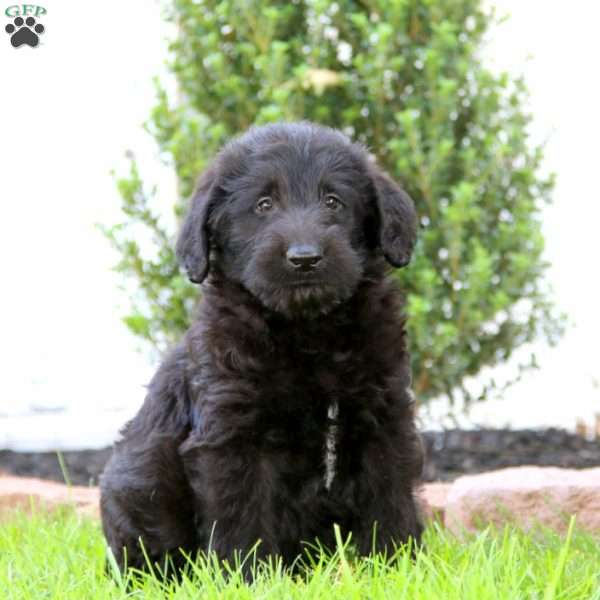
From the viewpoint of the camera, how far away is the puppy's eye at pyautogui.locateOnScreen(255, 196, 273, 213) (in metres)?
3.54

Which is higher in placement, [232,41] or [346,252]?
[232,41]

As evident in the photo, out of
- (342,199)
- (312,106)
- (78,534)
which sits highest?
(312,106)

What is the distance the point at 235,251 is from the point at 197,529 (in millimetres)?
918

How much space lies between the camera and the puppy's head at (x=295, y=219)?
132 inches

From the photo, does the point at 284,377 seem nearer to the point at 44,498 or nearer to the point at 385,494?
the point at 385,494

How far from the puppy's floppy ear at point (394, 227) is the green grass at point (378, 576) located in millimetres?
926

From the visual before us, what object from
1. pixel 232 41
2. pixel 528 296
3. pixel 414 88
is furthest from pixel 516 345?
pixel 232 41

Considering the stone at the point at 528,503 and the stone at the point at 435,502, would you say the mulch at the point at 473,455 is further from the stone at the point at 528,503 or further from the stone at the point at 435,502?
the stone at the point at 528,503

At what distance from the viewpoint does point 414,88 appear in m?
6.35

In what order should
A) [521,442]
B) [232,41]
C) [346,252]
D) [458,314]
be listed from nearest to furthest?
[346,252], [458,314], [232,41], [521,442]

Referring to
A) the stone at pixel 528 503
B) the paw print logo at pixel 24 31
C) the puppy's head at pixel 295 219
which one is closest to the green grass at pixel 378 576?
the stone at pixel 528 503

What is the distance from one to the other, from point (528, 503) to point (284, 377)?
1.65 m

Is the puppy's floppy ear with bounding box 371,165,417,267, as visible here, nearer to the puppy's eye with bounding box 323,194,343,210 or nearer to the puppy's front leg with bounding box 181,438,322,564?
the puppy's eye with bounding box 323,194,343,210

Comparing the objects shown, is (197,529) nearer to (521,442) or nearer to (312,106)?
(312,106)
